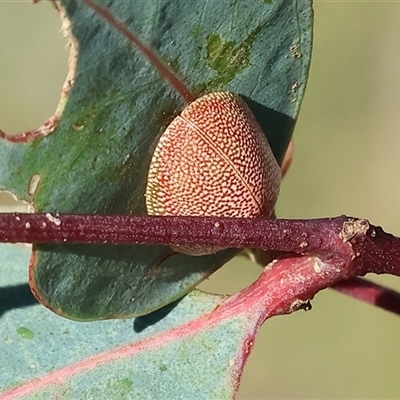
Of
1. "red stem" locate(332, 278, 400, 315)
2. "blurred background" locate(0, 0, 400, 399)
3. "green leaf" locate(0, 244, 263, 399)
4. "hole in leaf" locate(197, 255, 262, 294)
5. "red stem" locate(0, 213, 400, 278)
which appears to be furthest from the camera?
"hole in leaf" locate(197, 255, 262, 294)

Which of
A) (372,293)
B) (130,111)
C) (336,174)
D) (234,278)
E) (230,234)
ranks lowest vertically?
(234,278)

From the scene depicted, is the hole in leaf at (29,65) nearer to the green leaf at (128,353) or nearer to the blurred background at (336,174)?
the blurred background at (336,174)

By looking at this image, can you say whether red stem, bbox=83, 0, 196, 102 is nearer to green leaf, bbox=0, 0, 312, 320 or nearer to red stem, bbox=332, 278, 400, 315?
green leaf, bbox=0, 0, 312, 320

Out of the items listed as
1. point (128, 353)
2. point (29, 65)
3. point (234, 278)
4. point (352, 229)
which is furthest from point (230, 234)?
point (29, 65)

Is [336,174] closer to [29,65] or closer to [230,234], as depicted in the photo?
[29,65]

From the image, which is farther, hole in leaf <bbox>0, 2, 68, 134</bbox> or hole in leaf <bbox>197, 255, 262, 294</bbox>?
hole in leaf <bbox>0, 2, 68, 134</bbox>

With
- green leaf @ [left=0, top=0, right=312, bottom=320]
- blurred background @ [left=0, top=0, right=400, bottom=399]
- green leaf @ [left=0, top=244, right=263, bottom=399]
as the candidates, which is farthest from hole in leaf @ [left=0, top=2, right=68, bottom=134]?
green leaf @ [left=0, top=0, right=312, bottom=320]

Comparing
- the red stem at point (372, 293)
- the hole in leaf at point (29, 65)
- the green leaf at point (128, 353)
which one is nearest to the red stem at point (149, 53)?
the green leaf at point (128, 353)

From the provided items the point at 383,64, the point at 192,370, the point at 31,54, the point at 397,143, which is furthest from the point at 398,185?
the point at 192,370
